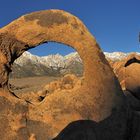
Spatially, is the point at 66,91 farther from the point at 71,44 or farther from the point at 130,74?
the point at 130,74

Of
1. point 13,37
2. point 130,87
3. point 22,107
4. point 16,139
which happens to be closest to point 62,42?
point 13,37

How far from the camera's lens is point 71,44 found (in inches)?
332

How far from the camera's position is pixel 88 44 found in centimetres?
844

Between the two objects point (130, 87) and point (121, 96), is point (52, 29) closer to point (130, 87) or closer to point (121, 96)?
point (121, 96)

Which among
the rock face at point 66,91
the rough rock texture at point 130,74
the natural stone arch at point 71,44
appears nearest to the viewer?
the rock face at point 66,91

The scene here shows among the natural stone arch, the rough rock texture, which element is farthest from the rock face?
the rough rock texture

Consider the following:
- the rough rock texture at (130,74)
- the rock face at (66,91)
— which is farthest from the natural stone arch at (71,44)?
the rough rock texture at (130,74)

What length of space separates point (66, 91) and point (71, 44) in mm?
970

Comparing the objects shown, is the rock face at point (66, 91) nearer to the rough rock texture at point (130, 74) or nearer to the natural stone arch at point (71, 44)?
the natural stone arch at point (71, 44)

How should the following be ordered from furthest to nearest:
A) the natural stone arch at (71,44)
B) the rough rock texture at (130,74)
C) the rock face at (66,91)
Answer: the rough rock texture at (130,74), the natural stone arch at (71,44), the rock face at (66,91)

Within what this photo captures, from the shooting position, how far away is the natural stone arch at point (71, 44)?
8.33 meters

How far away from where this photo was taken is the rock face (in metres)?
8.05

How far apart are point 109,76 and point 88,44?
2.64 ft

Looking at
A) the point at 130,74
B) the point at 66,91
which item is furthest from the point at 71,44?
the point at 130,74
